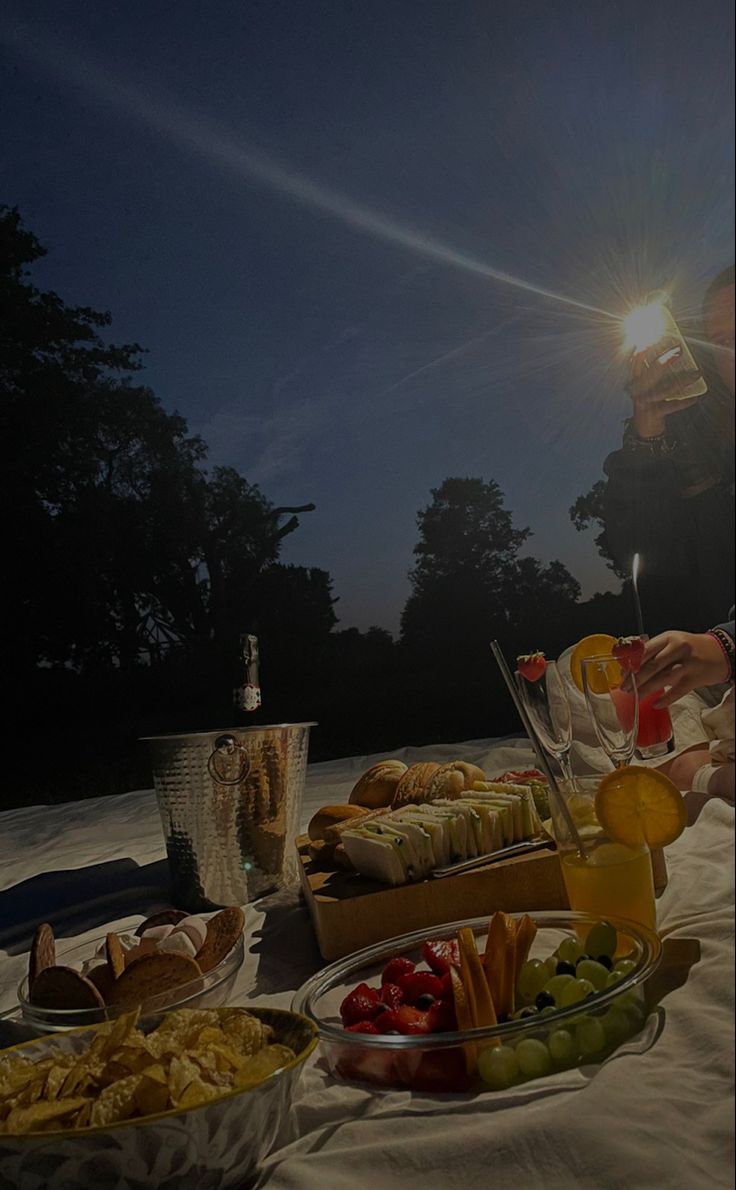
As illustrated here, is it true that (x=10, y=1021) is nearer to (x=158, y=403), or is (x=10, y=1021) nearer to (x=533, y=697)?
(x=533, y=697)

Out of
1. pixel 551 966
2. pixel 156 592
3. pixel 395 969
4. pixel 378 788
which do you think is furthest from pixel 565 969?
pixel 156 592

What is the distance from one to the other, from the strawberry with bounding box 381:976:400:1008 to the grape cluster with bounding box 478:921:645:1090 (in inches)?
2.8

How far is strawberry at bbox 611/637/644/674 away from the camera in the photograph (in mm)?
671

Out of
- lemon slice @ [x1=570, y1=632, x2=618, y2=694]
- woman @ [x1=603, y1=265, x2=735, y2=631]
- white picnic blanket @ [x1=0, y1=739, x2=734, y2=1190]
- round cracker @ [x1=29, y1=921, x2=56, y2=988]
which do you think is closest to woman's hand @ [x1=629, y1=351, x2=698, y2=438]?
woman @ [x1=603, y1=265, x2=735, y2=631]

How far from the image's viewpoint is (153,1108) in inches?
15.7

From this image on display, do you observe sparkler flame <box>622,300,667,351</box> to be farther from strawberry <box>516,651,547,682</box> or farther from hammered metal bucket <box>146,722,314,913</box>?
hammered metal bucket <box>146,722,314,913</box>

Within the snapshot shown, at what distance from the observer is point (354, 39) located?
1.07 m

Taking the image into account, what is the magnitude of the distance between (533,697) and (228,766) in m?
0.47

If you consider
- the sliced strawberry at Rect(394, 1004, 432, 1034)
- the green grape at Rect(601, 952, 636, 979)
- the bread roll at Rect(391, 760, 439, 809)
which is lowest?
the sliced strawberry at Rect(394, 1004, 432, 1034)

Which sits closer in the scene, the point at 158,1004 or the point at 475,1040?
the point at 475,1040

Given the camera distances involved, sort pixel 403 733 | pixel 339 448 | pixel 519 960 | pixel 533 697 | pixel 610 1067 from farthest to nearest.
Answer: pixel 339 448 → pixel 403 733 → pixel 533 697 → pixel 519 960 → pixel 610 1067

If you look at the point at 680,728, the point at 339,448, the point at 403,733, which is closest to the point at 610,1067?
the point at 680,728

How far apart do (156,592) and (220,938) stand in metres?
3.71

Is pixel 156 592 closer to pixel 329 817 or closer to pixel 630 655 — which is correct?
pixel 329 817
